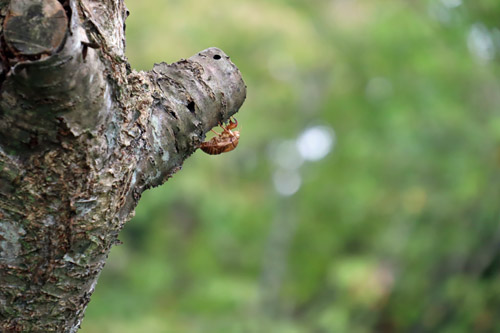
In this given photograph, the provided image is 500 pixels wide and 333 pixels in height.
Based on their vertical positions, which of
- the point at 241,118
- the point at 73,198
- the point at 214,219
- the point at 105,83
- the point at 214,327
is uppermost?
the point at 241,118

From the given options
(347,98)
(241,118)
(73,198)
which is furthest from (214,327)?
(73,198)

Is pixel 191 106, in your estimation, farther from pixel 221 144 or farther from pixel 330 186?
pixel 330 186

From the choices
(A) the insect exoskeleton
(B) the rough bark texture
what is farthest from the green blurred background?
(B) the rough bark texture

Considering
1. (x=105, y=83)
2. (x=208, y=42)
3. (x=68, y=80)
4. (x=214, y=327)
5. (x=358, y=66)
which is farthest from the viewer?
(x=358, y=66)

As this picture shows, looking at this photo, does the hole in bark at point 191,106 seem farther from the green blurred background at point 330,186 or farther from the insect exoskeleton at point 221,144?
the green blurred background at point 330,186

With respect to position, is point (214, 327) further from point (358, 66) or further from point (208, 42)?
point (358, 66)

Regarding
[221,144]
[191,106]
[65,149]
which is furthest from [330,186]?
[65,149]

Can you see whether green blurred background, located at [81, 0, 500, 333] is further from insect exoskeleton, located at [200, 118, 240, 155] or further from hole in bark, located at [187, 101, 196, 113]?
hole in bark, located at [187, 101, 196, 113]
